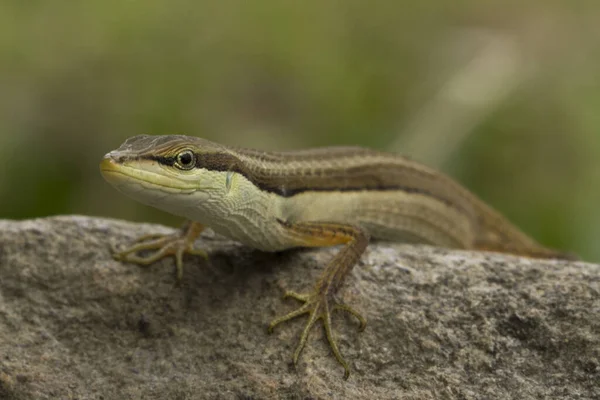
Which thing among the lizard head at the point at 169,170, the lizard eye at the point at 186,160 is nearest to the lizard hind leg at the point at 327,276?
the lizard head at the point at 169,170

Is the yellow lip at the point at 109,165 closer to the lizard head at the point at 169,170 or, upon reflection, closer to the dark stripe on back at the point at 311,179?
the lizard head at the point at 169,170

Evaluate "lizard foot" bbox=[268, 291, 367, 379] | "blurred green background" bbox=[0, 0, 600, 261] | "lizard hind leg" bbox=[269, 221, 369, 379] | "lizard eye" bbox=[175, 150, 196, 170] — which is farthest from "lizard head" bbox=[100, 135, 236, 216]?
"blurred green background" bbox=[0, 0, 600, 261]

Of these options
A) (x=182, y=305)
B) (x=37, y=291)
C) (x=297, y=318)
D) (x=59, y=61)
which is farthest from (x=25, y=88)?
(x=297, y=318)

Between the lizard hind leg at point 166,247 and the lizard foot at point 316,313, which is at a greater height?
the lizard foot at point 316,313

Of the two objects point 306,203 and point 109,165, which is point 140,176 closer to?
point 109,165

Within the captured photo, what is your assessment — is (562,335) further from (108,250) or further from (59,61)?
(59,61)

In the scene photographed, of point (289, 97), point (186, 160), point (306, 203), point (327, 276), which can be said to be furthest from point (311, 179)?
point (289, 97)
